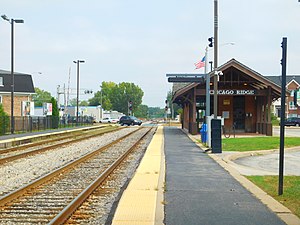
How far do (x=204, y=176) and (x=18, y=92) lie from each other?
49.0 m

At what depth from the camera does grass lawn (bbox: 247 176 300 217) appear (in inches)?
320

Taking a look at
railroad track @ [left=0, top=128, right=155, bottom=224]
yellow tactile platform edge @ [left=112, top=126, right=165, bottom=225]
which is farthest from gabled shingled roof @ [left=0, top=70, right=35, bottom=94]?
yellow tactile platform edge @ [left=112, top=126, right=165, bottom=225]

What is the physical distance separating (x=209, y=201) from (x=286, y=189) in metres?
2.34

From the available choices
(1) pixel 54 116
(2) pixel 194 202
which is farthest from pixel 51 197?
(1) pixel 54 116

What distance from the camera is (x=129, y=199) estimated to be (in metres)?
8.62

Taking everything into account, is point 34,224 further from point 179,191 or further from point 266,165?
point 266,165

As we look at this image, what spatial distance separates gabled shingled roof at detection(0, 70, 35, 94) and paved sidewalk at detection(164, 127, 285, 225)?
155ft

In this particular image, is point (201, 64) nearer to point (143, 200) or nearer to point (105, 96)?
point (143, 200)

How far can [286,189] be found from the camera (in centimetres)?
983

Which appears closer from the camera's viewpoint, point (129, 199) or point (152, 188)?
point (129, 199)

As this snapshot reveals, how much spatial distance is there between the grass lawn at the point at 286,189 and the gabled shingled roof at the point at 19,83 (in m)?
49.3

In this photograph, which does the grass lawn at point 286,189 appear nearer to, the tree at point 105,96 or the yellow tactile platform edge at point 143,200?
the yellow tactile platform edge at point 143,200

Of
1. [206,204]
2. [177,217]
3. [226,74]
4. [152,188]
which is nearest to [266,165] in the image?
[152,188]

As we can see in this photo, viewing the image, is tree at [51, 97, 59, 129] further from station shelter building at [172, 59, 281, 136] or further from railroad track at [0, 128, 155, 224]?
railroad track at [0, 128, 155, 224]
